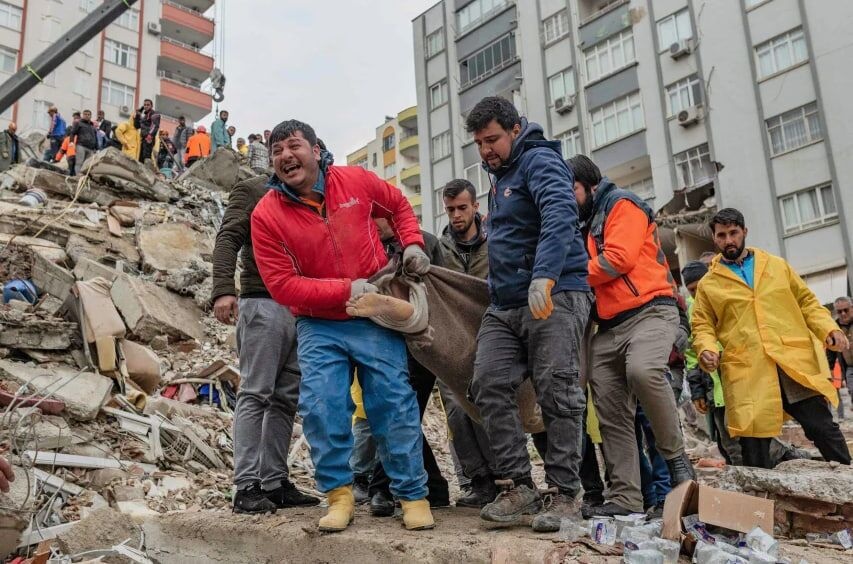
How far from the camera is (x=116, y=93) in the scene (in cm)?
4009

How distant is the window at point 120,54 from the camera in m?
40.1

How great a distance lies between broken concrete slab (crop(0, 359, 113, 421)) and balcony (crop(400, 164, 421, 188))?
41.5 metres

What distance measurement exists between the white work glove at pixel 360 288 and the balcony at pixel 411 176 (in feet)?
146

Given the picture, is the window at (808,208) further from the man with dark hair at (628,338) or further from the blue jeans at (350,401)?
the blue jeans at (350,401)

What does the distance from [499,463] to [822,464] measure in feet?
6.41

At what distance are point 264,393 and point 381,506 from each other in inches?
34.6

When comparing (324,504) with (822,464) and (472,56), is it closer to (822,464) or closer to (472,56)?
(822,464)

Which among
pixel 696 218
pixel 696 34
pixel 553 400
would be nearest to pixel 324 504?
pixel 553 400

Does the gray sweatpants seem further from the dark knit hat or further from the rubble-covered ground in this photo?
the dark knit hat

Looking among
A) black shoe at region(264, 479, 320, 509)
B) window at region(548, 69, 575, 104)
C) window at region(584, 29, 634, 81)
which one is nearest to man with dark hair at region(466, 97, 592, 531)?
black shoe at region(264, 479, 320, 509)

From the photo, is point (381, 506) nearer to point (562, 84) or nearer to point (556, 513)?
point (556, 513)

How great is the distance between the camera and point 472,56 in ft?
95.7

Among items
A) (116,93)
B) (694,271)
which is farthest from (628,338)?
(116,93)

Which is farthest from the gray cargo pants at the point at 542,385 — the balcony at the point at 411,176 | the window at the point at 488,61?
the balcony at the point at 411,176
